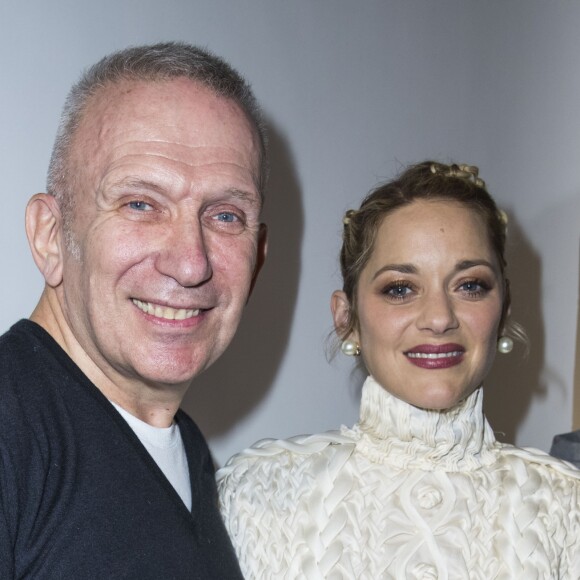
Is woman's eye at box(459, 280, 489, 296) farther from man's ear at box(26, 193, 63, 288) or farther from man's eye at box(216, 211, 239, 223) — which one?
man's ear at box(26, 193, 63, 288)

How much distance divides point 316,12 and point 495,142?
0.59 m

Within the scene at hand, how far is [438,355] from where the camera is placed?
149 centimetres

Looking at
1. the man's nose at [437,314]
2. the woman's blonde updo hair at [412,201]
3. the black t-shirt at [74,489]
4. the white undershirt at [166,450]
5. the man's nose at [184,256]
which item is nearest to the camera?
the black t-shirt at [74,489]

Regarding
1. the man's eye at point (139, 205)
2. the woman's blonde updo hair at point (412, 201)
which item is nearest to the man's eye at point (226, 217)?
the man's eye at point (139, 205)

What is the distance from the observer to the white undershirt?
1.36 m

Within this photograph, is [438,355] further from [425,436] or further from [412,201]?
[412,201]

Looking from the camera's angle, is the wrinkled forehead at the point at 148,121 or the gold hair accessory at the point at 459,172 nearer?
the wrinkled forehead at the point at 148,121

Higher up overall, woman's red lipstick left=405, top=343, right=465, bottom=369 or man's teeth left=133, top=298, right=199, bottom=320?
man's teeth left=133, top=298, right=199, bottom=320

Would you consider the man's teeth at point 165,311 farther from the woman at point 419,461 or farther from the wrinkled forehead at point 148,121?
the woman at point 419,461

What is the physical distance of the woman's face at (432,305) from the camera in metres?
1.49

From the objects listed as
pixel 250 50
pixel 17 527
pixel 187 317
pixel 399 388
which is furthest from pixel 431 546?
pixel 250 50

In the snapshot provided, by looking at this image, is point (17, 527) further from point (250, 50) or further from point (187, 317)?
point (250, 50)

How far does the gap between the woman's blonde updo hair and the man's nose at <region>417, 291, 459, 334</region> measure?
14 cm

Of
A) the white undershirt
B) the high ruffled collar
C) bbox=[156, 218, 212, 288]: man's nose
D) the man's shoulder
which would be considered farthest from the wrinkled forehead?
the high ruffled collar
